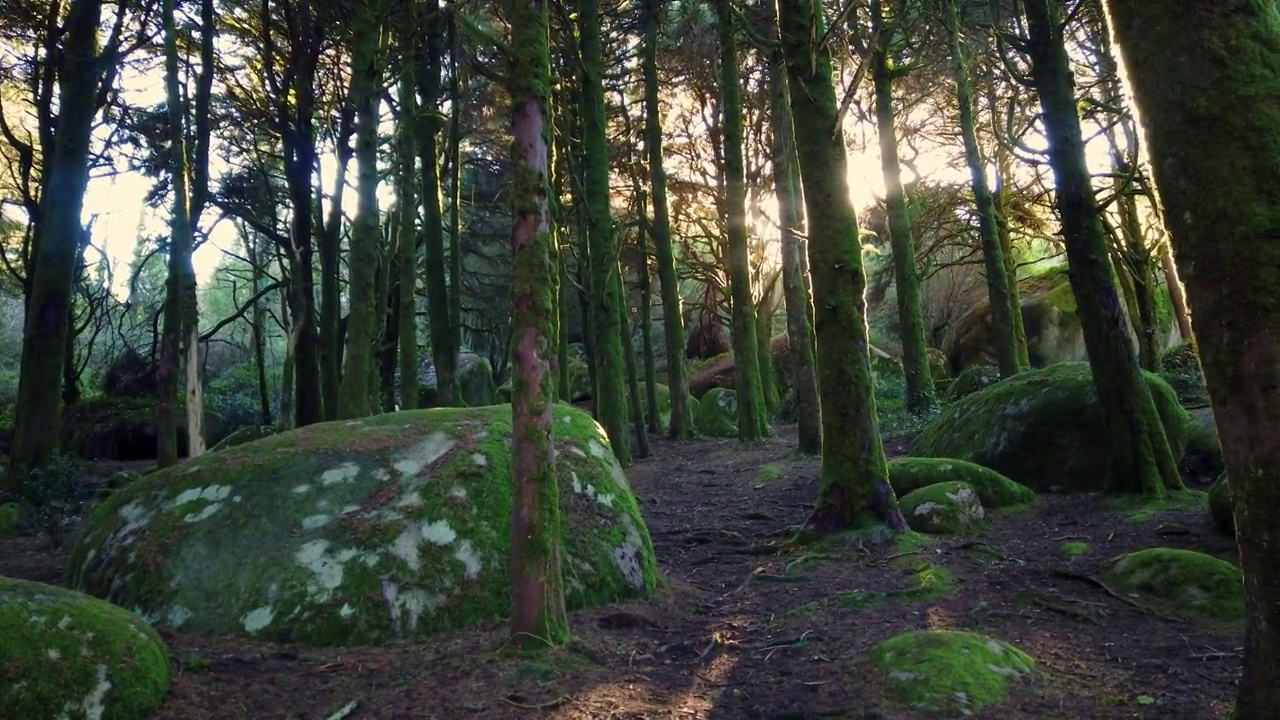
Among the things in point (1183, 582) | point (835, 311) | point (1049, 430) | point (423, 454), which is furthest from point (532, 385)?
point (1049, 430)

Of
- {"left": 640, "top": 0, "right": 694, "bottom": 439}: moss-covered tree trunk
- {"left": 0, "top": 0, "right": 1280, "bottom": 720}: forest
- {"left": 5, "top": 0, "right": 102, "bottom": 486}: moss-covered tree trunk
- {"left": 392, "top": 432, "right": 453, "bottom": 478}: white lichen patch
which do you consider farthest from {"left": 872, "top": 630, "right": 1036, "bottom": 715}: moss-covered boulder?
{"left": 640, "top": 0, "right": 694, "bottom": 439}: moss-covered tree trunk

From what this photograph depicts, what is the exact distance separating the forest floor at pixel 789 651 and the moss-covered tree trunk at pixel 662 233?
10.4 meters

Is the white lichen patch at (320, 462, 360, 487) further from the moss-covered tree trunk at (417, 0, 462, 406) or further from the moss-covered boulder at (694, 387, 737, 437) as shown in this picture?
the moss-covered boulder at (694, 387, 737, 437)

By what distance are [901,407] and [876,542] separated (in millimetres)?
13318

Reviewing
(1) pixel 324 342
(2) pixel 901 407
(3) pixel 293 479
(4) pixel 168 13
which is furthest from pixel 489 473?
(2) pixel 901 407

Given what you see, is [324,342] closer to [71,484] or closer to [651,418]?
[71,484]

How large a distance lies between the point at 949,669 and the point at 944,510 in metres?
3.64

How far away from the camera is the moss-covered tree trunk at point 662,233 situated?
51.2 feet

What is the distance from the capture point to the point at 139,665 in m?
3.45

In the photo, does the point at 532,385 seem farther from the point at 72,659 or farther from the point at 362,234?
the point at 362,234

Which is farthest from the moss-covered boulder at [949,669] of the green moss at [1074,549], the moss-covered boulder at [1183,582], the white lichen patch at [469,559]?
the green moss at [1074,549]

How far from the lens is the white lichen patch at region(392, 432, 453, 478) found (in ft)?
17.5

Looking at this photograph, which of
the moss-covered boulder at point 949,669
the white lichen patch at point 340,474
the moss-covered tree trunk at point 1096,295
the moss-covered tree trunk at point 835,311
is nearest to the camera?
the moss-covered boulder at point 949,669

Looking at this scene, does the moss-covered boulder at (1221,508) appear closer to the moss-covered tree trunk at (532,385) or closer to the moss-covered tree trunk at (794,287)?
the moss-covered tree trunk at (532,385)
